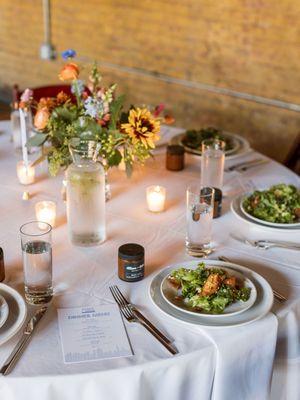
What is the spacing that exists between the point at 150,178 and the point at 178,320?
3.16 ft

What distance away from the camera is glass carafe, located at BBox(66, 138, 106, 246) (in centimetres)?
164

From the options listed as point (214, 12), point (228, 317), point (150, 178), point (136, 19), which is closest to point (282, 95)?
point (214, 12)

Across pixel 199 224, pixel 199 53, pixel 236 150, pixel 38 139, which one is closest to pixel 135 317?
pixel 199 224

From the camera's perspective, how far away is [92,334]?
1.29m

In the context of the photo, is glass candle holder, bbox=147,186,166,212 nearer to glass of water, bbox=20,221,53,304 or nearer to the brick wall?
glass of water, bbox=20,221,53,304

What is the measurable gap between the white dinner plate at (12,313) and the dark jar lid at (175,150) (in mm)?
1050

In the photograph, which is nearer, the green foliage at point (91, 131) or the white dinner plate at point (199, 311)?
the white dinner plate at point (199, 311)

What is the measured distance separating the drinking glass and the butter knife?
93 centimetres

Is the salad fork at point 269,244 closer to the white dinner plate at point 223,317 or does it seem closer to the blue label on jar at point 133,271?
the white dinner plate at point 223,317

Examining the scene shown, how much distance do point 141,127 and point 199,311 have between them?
0.69m

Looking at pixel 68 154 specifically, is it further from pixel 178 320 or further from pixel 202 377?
pixel 202 377

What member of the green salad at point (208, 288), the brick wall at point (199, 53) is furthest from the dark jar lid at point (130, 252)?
the brick wall at point (199, 53)

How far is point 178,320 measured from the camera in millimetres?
1306

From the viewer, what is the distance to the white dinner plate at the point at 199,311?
1.32 meters
